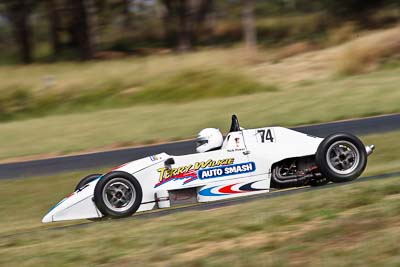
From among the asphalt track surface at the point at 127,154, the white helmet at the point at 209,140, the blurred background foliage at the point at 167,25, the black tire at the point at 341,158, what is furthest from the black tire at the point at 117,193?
the blurred background foliage at the point at 167,25

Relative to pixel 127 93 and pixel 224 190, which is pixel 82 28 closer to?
pixel 127 93

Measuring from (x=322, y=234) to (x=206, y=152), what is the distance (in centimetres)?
414

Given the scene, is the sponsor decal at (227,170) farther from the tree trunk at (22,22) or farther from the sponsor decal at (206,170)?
the tree trunk at (22,22)

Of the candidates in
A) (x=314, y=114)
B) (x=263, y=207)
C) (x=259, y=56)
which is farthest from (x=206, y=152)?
(x=259, y=56)

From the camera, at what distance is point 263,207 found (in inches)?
340

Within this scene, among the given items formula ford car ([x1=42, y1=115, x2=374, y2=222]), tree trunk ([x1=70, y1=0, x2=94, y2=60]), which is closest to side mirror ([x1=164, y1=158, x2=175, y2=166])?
formula ford car ([x1=42, y1=115, x2=374, y2=222])

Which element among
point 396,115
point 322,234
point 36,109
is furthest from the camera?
point 36,109

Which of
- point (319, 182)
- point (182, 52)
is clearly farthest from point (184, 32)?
point (319, 182)

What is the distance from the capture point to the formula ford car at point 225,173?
1055cm

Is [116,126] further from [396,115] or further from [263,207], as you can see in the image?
[263,207]

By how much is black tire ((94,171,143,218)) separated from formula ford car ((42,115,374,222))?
1 centimetres

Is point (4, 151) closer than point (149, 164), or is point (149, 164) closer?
point (149, 164)

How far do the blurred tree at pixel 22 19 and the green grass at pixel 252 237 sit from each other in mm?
36664

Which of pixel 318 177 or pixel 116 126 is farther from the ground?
pixel 116 126
